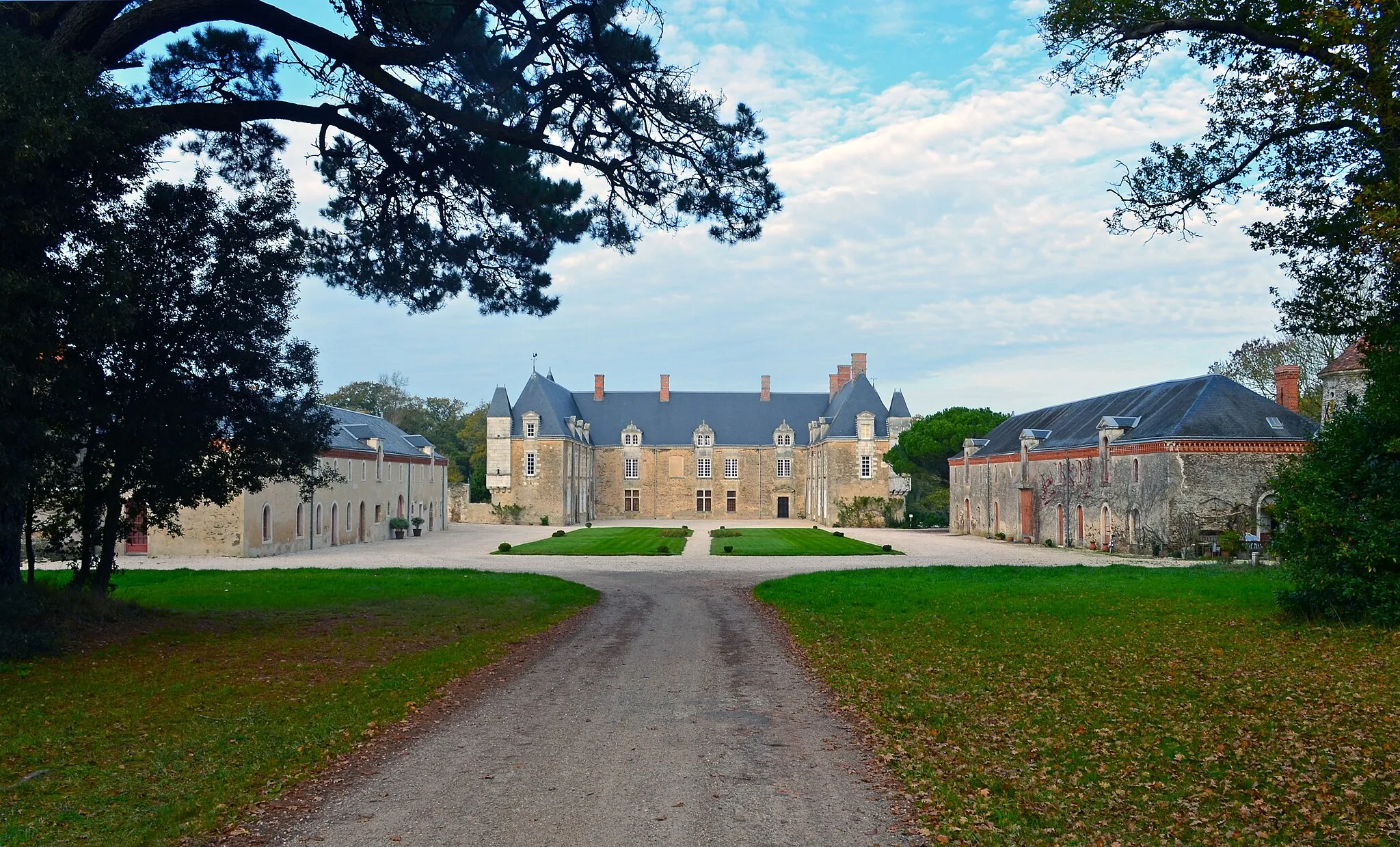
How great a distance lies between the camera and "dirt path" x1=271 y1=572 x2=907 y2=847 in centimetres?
564

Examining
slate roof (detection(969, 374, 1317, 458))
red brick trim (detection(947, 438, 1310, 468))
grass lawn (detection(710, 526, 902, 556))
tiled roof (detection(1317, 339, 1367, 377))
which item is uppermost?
tiled roof (detection(1317, 339, 1367, 377))

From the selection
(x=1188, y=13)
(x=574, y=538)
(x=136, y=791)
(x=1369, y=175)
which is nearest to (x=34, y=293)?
(x=136, y=791)

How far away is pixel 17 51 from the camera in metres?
9.27

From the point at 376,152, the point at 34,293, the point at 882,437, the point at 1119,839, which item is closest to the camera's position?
the point at 1119,839

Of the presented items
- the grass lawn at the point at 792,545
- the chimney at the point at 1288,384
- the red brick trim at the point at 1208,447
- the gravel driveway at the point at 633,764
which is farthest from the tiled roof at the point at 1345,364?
the gravel driveway at the point at 633,764

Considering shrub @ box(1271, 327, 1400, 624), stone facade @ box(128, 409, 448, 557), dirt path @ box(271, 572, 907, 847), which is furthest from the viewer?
stone facade @ box(128, 409, 448, 557)

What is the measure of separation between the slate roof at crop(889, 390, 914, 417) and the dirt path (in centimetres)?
5307

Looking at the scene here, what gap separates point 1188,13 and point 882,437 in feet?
173

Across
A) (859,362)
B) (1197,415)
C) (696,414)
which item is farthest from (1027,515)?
(696,414)

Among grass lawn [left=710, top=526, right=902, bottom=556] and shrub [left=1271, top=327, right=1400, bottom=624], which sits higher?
shrub [left=1271, top=327, right=1400, bottom=624]

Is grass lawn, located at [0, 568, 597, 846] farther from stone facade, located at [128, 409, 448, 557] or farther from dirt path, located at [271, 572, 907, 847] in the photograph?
stone facade, located at [128, 409, 448, 557]

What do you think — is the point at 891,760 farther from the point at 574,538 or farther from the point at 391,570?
the point at 574,538

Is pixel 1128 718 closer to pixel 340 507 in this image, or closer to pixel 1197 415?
pixel 1197 415

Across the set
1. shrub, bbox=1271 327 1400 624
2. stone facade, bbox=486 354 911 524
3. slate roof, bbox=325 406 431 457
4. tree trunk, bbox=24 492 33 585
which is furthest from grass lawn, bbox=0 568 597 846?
stone facade, bbox=486 354 911 524
